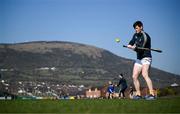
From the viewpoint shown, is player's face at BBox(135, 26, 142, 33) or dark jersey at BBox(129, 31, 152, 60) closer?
dark jersey at BBox(129, 31, 152, 60)

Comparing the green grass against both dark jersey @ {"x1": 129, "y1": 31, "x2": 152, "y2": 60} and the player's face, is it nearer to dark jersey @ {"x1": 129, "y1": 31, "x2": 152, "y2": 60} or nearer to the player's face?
dark jersey @ {"x1": 129, "y1": 31, "x2": 152, "y2": 60}

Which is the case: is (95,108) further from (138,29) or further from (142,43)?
(138,29)

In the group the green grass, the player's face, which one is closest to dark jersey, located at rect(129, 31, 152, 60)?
the player's face

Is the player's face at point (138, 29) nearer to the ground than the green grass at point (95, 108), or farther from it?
farther from it

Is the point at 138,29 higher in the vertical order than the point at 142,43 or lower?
higher

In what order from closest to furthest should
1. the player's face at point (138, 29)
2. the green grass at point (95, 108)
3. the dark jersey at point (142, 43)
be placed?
the green grass at point (95, 108), the dark jersey at point (142, 43), the player's face at point (138, 29)

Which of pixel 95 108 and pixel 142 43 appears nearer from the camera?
pixel 95 108

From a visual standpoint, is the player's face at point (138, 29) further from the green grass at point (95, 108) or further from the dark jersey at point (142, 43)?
the green grass at point (95, 108)

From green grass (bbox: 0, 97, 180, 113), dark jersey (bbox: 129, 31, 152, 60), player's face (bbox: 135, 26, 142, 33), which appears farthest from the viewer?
player's face (bbox: 135, 26, 142, 33)

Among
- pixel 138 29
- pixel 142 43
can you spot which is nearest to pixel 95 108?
pixel 142 43

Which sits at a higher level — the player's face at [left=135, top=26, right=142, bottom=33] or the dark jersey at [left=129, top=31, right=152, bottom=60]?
the player's face at [left=135, top=26, right=142, bottom=33]

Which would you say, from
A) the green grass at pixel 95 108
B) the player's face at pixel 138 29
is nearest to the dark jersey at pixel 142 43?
the player's face at pixel 138 29

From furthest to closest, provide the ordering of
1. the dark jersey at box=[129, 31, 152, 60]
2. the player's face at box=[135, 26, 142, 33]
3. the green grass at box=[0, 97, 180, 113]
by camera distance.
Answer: the player's face at box=[135, 26, 142, 33]
the dark jersey at box=[129, 31, 152, 60]
the green grass at box=[0, 97, 180, 113]

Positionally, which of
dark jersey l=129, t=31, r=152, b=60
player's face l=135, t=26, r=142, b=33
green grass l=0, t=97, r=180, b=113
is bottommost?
green grass l=0, t=97, r=180, b=113
